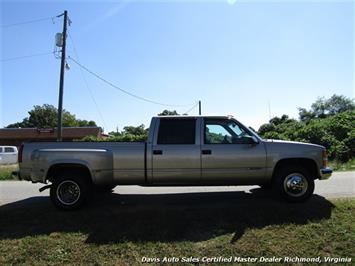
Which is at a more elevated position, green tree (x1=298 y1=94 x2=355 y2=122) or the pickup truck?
green tree (x1=298 y1=94 x2=355 y2=122)

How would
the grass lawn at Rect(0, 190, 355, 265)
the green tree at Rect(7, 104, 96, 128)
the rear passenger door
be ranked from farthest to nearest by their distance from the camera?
the green tree at Rect(7, 104, 96, 128) < the rear passenger door < the grass lawn at Rect(0, 190, 355, 265)

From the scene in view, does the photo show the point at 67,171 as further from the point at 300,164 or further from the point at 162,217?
the point at 300,164

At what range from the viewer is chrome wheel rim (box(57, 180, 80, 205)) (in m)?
7.29

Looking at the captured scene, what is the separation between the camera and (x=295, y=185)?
7262 millimetres

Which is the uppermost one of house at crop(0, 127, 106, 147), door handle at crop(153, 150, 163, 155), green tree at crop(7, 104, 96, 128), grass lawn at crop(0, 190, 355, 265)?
green tree at crop(7, 104, 96, 128)

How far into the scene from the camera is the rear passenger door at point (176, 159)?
7.18 metres

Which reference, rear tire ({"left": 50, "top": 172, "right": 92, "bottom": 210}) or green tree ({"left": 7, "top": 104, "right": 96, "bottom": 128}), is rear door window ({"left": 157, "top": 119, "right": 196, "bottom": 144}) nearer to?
rear tire ({"left": 50, "top": 172, "right": 92, "bottom": 210})

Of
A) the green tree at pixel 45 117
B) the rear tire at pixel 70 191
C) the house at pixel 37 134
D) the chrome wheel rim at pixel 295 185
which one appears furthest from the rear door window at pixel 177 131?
the green tree at pixel 45 117

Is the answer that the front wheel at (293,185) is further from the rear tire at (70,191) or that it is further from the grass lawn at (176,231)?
the rear tire at (70,191)

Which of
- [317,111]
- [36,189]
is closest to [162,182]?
[36,189]

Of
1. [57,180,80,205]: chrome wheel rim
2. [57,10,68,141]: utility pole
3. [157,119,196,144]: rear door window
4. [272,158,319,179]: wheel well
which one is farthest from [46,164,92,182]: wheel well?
[57,10,68,141]: utility pole

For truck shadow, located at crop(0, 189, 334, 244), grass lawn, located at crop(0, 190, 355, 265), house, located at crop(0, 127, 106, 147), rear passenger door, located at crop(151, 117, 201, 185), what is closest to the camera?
grass lawn, located at crop(0, 190, 355, 265)

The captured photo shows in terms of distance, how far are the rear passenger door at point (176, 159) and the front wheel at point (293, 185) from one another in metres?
1.66

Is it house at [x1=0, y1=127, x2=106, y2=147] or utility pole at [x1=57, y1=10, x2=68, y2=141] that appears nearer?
utility pole at [x1=57, y1=10, x2=68, y2=141]
